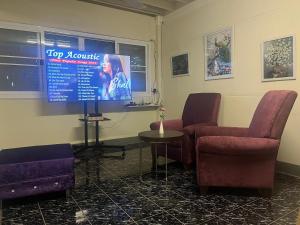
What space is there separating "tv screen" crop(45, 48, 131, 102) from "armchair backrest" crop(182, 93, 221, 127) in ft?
3.90

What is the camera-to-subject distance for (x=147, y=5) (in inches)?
190

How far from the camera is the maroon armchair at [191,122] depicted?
3.29 metres

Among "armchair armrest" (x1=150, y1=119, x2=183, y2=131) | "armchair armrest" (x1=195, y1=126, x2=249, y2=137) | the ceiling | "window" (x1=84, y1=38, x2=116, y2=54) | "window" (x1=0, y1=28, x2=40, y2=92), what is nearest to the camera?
"armchair armrest" (x1=195, y1=126, x2=249, y2=137)

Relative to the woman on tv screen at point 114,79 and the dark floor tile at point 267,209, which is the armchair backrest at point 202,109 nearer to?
the woman on tv screen at point 114,79

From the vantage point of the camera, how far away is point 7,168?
7.28 feet

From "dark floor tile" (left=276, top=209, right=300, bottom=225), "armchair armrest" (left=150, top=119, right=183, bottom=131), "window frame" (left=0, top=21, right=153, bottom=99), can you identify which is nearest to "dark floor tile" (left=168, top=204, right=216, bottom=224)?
"dark floor tile" (left=276, top=209, right=300, bottom=225)

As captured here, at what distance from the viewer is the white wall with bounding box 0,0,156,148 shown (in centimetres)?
400

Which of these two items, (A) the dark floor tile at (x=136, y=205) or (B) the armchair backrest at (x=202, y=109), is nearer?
(A) the dark floor tile at (x=136, y=205)

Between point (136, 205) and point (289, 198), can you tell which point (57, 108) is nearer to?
point (136, 205)

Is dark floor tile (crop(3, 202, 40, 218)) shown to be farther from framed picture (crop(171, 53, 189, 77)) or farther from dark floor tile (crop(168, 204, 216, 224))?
framed picture (crop(171, 53, 189, 77))

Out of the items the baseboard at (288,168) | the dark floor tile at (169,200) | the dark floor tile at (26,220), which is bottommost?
the dark floor tile at (169,200)

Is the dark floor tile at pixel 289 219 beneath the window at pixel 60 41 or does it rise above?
beneath

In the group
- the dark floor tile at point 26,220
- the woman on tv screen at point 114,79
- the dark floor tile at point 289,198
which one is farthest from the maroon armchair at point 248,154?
Result: the woman on tv screen at point 114,79

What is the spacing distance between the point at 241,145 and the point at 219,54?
2.17m
